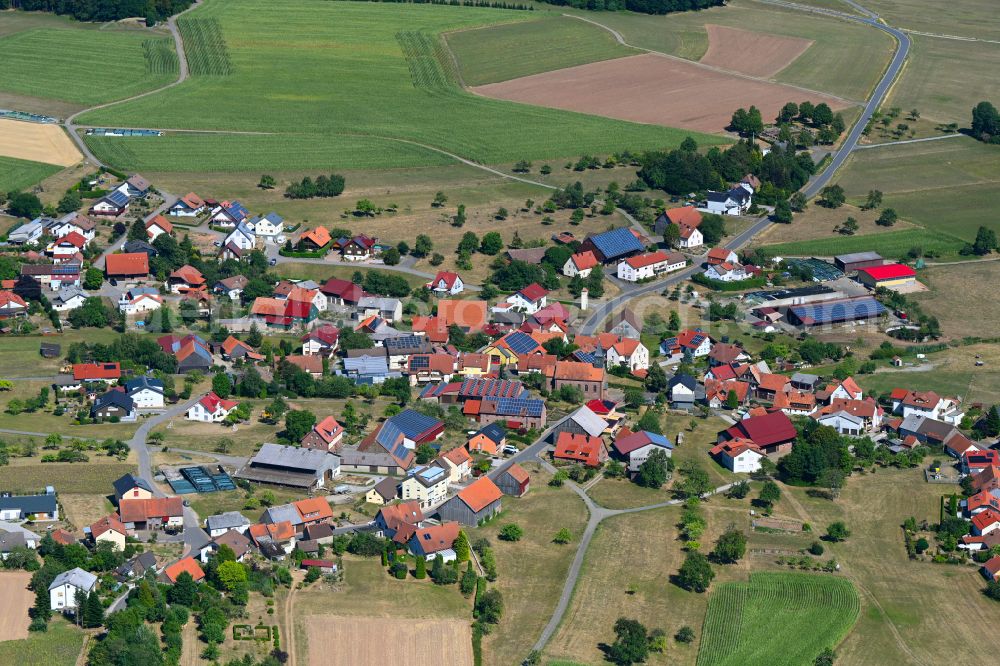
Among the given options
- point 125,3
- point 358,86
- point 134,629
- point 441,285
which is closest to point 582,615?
point 134,629

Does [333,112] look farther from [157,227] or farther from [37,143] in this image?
[157,227]

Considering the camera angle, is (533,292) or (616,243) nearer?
(533,292)

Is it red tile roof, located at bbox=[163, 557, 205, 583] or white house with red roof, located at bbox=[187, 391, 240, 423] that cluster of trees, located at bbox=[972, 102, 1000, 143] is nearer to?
white house with red roof, located at bbox=[187, 391, 240, 423]

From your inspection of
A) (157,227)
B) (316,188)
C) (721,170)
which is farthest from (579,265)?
(157,227)

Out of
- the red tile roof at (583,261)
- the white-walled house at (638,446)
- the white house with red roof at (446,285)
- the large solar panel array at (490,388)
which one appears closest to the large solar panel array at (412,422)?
the large solar panel array at (490,388)

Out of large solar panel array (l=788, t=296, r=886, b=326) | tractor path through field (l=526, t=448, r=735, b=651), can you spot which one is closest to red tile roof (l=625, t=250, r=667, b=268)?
large solar panel array (l=788, t=296, r=886, b=326)

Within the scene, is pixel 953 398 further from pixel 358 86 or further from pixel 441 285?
pixel 358 86
